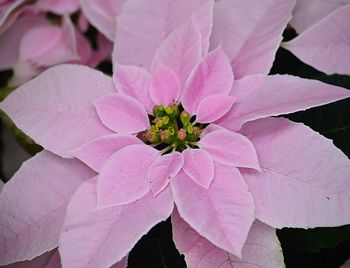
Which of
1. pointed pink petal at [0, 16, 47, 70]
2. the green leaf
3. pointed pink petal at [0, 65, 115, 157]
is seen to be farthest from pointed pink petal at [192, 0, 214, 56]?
pointed pink petal at [0, 16, 47, 70]

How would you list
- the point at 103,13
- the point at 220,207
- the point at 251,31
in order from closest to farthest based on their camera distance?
the point at 220,207, the point at 251,31, the point at 103,13

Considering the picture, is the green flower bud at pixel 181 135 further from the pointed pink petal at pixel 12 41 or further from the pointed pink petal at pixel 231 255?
the pointed pink petal at pixel 12 41

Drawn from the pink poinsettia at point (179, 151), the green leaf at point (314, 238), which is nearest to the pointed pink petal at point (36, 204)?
the pink poinsettia at point (179, 151)

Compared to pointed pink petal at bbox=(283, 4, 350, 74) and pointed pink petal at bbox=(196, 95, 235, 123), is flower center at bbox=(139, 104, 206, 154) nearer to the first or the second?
pointed pink petal at bbox=(196, 95, 235, 123)

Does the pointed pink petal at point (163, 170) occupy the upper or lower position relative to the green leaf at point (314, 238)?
upper

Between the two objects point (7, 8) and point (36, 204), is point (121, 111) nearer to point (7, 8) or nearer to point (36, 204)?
point (36, 204)

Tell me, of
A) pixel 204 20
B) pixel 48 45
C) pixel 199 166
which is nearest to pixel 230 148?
pixel 199 166
